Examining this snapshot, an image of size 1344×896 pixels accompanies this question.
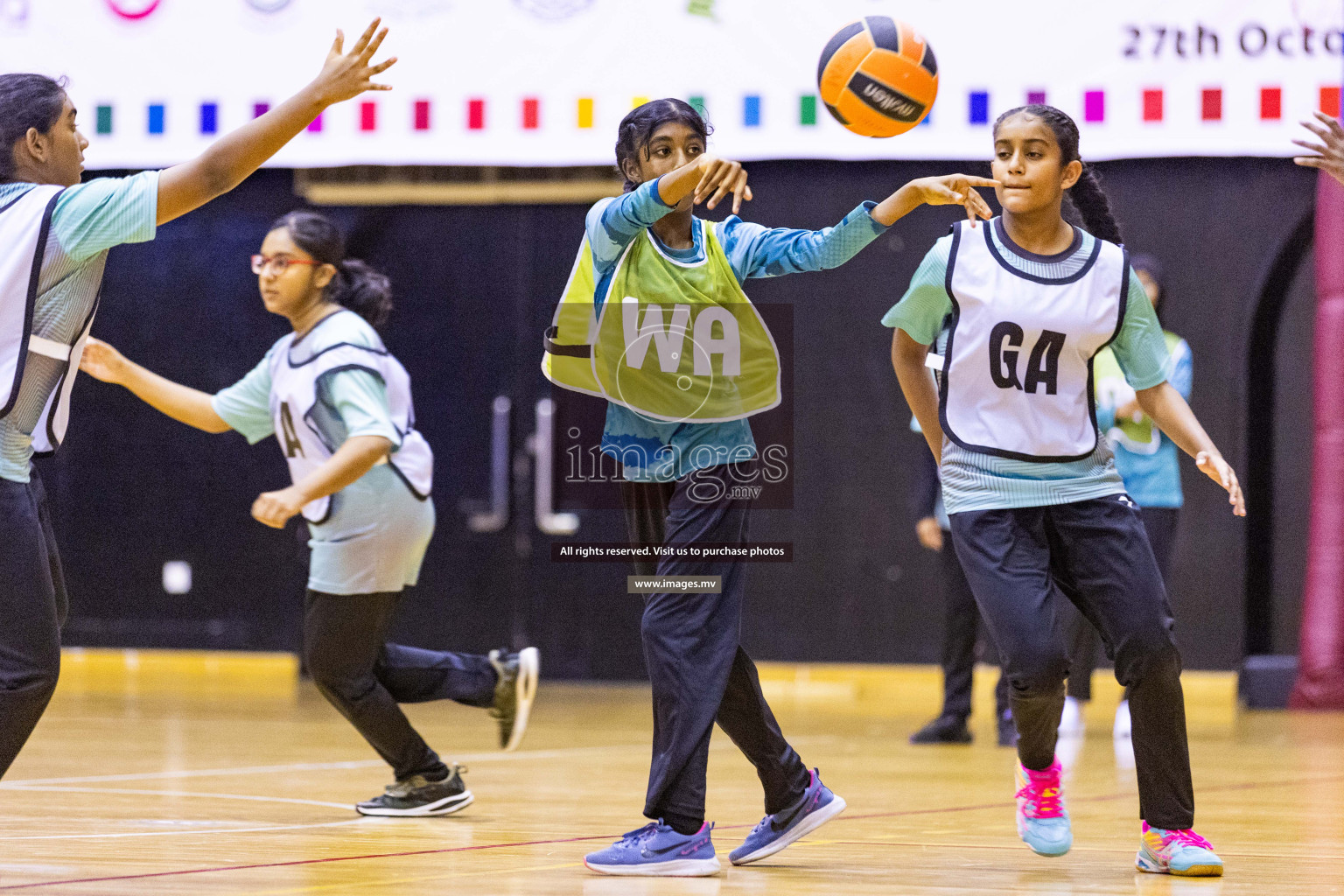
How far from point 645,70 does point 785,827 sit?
13.4ft

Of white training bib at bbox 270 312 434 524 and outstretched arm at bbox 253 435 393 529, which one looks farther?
white training bib at bbox 270 312 434 524

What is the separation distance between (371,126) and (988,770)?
3703mm

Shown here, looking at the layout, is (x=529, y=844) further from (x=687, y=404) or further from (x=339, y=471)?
(x=687, y=404)

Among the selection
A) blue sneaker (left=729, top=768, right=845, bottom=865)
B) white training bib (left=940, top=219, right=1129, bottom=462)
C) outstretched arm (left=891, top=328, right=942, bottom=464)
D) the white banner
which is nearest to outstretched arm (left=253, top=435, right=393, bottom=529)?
blue sneaker (left=729, top=768, right=845, bottom=865)

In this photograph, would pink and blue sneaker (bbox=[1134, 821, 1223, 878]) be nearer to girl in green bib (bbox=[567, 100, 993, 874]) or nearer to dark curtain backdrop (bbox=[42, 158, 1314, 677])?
girl in green bib (bbox=[567, 100, 993, 874])

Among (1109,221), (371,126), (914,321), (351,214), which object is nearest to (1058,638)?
(914,321)

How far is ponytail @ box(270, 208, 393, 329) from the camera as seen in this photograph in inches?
168

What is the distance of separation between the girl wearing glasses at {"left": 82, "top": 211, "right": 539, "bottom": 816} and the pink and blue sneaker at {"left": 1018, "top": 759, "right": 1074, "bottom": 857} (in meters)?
1.46

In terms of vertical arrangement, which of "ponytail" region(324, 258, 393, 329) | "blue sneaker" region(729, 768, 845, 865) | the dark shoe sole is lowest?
the dark shoe sole

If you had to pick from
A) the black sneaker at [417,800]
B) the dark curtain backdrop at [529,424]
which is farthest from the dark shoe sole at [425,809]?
the dark curtain backdrop at [529,424]

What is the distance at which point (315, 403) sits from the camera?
4145 mm

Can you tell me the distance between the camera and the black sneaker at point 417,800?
4.07 meters

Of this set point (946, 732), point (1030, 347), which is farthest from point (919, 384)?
point (946, 732)

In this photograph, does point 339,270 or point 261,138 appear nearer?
point 261,138
